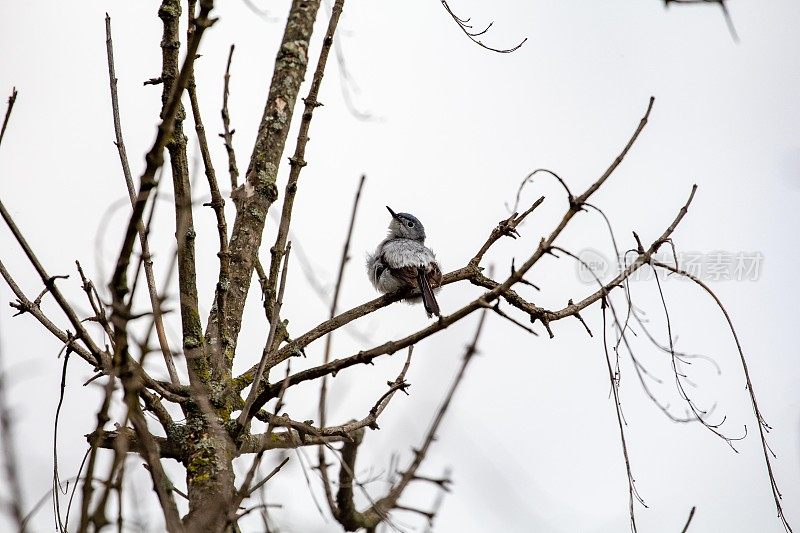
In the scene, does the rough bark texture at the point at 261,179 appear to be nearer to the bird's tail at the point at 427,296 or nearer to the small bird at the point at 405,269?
the small bird at the point at 405,269

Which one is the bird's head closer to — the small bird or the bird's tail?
the small bird

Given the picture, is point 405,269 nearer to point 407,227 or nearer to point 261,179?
point 407,227

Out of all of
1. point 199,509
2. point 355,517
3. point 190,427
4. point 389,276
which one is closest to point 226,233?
point 190,427

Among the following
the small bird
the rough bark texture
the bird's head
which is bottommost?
the rough bark texture

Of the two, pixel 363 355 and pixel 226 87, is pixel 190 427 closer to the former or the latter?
pixel 363 355

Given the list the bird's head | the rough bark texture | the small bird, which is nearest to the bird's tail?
the small bird

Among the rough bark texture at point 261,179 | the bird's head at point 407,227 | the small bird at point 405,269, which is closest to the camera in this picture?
the rough bark texture at point 261,179

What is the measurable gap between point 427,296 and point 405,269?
0.42m

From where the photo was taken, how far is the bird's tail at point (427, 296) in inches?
229

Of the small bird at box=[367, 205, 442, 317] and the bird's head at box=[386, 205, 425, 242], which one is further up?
the bird's head at box=[386, 205, 425, 242]

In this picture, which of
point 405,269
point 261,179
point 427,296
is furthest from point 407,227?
point 261,179

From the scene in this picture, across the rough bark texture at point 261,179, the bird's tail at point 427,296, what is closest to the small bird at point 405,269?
the bird's tail at point 427,296

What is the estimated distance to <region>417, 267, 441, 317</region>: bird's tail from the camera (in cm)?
582

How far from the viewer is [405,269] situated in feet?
20.4
